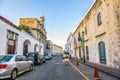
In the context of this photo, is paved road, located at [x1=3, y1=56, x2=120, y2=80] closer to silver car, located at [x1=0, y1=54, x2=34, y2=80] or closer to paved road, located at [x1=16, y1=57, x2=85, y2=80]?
paved road, located at [x1=16, y1=57, x2=85, y2=80]

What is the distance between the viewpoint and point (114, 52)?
14227 millimetres

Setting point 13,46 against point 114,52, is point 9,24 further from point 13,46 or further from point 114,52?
point 114,52

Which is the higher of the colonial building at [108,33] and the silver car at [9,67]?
the colonial building at [108,33]

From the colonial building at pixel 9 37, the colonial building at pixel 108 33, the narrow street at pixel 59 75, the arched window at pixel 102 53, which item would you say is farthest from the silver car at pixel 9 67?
the arched window at pixel 102 53

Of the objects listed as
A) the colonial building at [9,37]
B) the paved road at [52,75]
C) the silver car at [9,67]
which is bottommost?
the paved road at [52,75]

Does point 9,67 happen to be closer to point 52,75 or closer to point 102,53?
point 52,75

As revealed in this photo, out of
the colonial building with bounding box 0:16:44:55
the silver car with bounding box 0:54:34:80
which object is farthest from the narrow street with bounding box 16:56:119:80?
the colonial building with bounding box 0:16:44:55

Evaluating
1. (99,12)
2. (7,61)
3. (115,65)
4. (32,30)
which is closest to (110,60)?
(115,65)

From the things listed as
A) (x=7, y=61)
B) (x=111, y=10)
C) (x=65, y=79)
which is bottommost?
(x=65, y=79)

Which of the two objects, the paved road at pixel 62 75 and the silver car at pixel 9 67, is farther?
the paved road at pixel 62 75

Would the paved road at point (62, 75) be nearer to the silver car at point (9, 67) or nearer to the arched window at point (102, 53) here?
the silver car at point (9, 67)

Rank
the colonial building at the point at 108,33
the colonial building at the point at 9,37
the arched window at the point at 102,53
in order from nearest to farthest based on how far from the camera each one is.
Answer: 1. the colonial building at the point at 108,33
2. the colonial building at the point at 9,37
3. the arched window at the point at 102,53

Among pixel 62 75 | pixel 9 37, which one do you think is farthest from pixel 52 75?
pixel 9 37

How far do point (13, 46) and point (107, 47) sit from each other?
42.4ft
